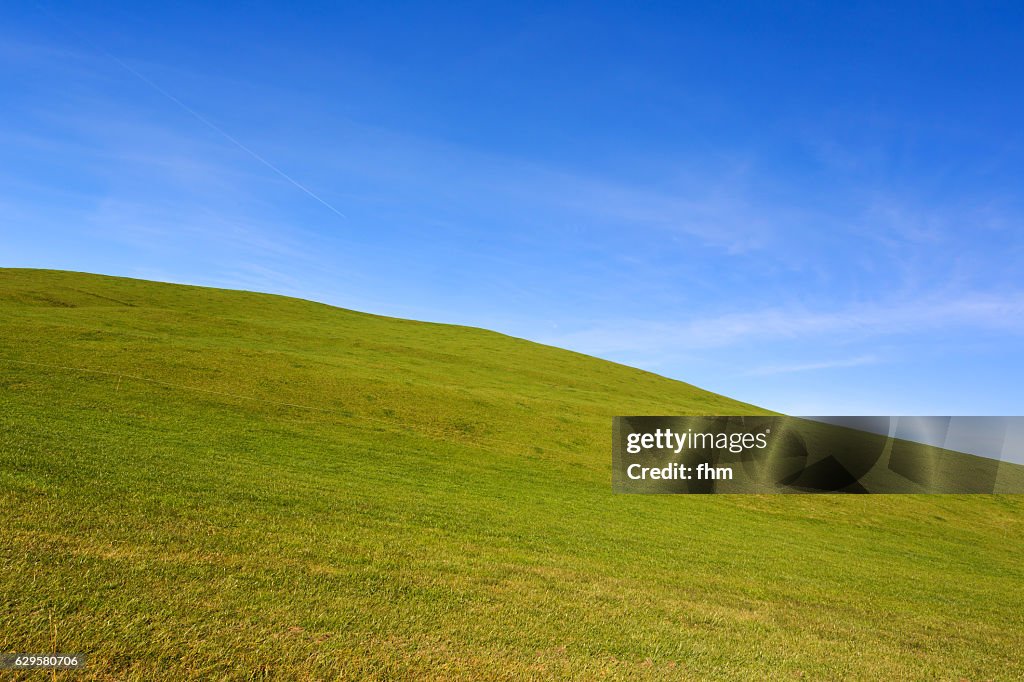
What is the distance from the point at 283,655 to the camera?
21.3 ft

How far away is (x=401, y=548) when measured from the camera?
1170 cm

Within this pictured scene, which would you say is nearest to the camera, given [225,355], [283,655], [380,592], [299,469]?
[283,655]

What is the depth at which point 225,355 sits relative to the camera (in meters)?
33.7

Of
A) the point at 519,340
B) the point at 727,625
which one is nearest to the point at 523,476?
the point at 727,625

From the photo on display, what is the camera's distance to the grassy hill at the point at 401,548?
23.4ft

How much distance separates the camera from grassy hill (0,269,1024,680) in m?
7.14

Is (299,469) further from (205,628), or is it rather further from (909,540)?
(909,540)

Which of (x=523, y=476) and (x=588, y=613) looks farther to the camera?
(x=523, y=476)

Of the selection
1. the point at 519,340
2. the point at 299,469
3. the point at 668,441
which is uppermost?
the point at 519,340

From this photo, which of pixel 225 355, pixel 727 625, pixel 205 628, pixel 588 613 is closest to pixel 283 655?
pixel 205 628

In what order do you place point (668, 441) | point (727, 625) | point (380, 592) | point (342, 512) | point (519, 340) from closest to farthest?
point (380, 592), point (727, 625), point (342, 512), point (668, 441), point (519, 340)

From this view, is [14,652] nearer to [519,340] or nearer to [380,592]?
[380,592]

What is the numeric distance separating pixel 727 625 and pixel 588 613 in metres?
2.64

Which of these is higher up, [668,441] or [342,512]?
[668,441]
